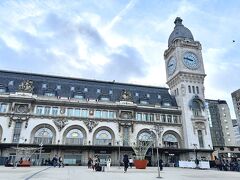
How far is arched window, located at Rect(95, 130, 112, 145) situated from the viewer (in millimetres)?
52188

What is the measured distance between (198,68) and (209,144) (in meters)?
22.4

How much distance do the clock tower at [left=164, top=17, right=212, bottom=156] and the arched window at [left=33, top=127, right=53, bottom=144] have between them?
34381mm

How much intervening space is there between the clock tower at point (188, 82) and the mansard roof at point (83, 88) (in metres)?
4.71

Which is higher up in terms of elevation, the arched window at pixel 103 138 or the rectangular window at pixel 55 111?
the rectangular window at pixel 55 111

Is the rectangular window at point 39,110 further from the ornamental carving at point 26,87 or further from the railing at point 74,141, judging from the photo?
the railing at point 74,141

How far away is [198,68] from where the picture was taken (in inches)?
2569

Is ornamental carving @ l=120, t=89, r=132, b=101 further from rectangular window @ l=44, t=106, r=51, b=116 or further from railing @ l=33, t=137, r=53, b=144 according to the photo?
railing @ l=33, t=137, r=53, b=144

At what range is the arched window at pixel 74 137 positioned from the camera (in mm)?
50619

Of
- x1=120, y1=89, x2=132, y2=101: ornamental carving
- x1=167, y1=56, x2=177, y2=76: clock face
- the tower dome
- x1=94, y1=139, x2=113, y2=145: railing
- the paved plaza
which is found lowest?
the paved plaza

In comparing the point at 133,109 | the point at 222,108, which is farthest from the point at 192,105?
the point at 222,108

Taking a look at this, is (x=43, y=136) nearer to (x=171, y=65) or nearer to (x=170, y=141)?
(x=170, y=141)

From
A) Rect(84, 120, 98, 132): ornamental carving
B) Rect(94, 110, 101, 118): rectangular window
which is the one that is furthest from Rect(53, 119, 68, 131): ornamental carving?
Rect(94, 110, 101, 118): rectangular window

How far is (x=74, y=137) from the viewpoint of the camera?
51094 millimetres

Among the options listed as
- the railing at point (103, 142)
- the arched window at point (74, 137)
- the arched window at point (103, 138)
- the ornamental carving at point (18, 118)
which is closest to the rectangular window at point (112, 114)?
the arched window at point (103, 138)
